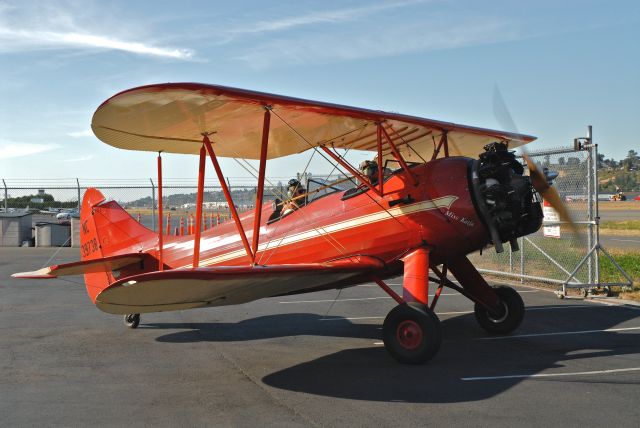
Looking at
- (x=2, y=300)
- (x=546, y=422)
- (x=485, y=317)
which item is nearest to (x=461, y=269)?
(x=485, y=317)

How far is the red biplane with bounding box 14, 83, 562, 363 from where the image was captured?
5.84m

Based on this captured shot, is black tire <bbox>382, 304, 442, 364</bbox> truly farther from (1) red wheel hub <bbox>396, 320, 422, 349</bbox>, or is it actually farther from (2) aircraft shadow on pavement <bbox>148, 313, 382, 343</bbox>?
(2) aircraft shadow on pavement <bbox>148, 313, 382, 343</bbox>

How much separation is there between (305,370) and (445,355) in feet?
5.37

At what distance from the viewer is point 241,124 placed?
7.21 meters

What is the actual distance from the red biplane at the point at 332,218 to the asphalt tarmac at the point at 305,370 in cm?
62

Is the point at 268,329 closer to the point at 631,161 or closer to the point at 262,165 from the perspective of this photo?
the point at 262,165

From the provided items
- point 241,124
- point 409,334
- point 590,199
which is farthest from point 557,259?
point 241,124

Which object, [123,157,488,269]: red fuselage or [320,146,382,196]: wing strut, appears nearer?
[123,157,488,269]: red fuselage

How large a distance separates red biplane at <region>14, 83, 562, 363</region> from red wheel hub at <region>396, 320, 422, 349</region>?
12 mm

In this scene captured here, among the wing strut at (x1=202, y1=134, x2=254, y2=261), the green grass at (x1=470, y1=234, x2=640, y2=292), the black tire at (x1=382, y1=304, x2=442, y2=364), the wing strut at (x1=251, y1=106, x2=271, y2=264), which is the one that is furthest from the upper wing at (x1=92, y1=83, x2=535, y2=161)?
the green grass at (x1=470, y1=234, x2=640, y2=292)

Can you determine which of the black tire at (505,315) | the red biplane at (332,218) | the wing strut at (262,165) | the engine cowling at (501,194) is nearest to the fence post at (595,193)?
the red biplane at (332,218)

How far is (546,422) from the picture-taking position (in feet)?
14.0

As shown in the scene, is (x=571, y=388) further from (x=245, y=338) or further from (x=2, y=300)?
(x=2, y=300)

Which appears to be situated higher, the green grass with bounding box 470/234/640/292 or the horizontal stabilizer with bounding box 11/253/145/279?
the horizontal stabilizer with bounding box 11/253/145/279
